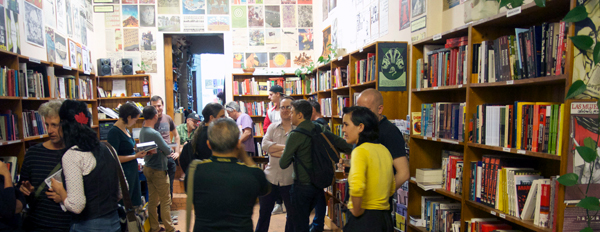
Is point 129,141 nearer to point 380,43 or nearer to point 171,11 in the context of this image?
point 380,43

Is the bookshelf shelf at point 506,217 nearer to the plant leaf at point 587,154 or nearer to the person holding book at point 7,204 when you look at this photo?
the plant leaf at point 587,154

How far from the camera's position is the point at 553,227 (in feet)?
5.05

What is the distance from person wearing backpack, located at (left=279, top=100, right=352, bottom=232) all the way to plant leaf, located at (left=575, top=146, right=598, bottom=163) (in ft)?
5.54

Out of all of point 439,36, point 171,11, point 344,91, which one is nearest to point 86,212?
point 439,36

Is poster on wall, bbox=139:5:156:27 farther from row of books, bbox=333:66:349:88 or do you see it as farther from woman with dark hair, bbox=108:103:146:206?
row of books, bbox=333:66:349:88

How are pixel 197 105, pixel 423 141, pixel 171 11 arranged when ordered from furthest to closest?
pixel 197 105 < pixel 171 11 < pixel 423 141

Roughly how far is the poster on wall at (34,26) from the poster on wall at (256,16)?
3596 millimetres

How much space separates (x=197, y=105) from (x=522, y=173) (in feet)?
31.7

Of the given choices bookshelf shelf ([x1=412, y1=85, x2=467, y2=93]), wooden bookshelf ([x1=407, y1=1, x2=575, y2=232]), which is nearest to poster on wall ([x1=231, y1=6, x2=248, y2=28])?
wooden bookshelf ([x1=407, y1=1, x2=575, y2=232])

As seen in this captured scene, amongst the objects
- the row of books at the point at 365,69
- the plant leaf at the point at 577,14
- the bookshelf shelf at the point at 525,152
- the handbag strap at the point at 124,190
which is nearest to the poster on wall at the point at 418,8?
the row of books at the point at 365,69

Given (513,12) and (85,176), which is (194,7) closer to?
(85,176)

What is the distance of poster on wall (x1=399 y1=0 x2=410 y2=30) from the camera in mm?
3252

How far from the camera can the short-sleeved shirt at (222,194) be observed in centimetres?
159

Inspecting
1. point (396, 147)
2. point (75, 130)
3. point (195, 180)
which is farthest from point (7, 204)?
point (396, 147)
